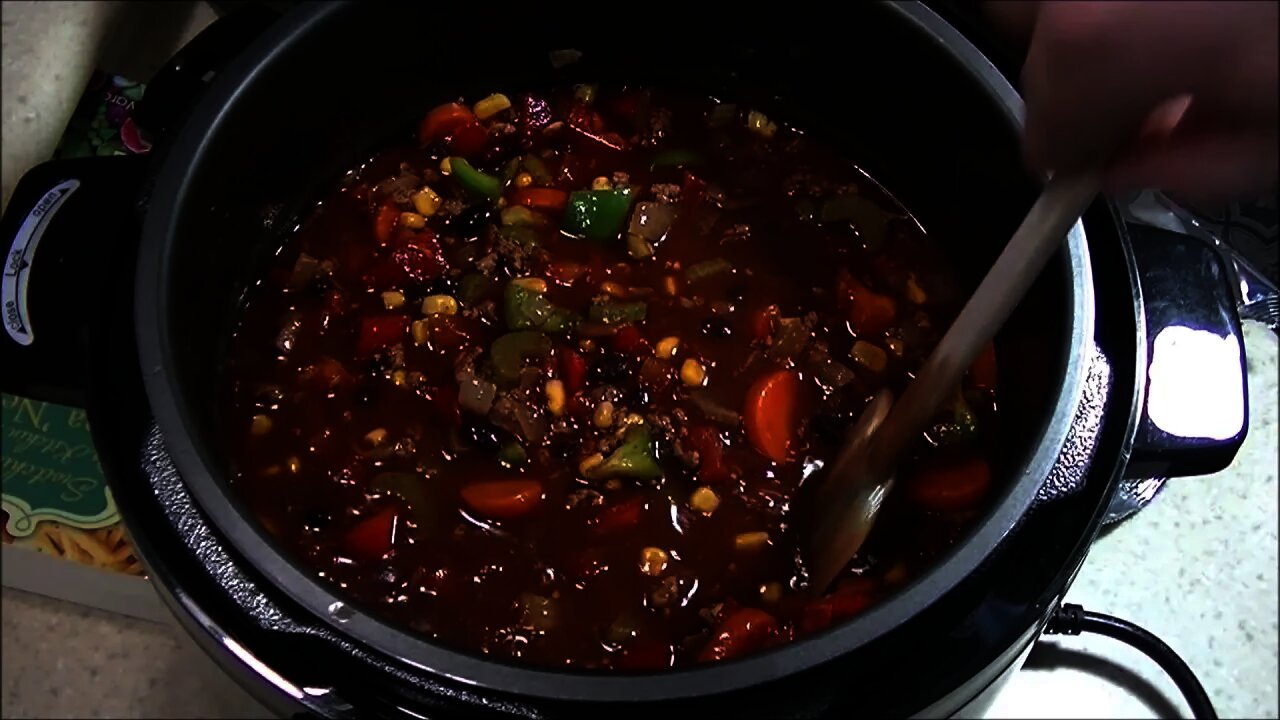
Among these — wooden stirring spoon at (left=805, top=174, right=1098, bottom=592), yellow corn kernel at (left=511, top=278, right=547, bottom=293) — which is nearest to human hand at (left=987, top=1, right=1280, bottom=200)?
wooden stirring spoon at (left=805, top=174, right=1098, bottom=592)

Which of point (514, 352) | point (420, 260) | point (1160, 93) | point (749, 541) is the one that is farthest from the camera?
point (420, 260)

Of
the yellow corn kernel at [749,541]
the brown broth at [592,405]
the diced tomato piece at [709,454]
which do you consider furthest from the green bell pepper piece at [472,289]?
the yellow corn kernel at [749,541]

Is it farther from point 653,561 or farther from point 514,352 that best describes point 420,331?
point 653,561

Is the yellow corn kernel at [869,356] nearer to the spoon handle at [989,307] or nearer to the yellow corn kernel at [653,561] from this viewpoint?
the spoon handle at [989,307]

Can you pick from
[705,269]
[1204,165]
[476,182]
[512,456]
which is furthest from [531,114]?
[1204,165]

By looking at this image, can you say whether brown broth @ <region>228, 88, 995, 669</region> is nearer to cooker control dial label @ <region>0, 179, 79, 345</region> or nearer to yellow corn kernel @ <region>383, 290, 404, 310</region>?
yellow corn kernel @ <region>383, 290, 404, 310</region>

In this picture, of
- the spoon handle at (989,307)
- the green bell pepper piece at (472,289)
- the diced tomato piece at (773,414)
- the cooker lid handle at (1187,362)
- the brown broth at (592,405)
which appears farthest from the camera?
the green bell pepper piece at (472,289)
